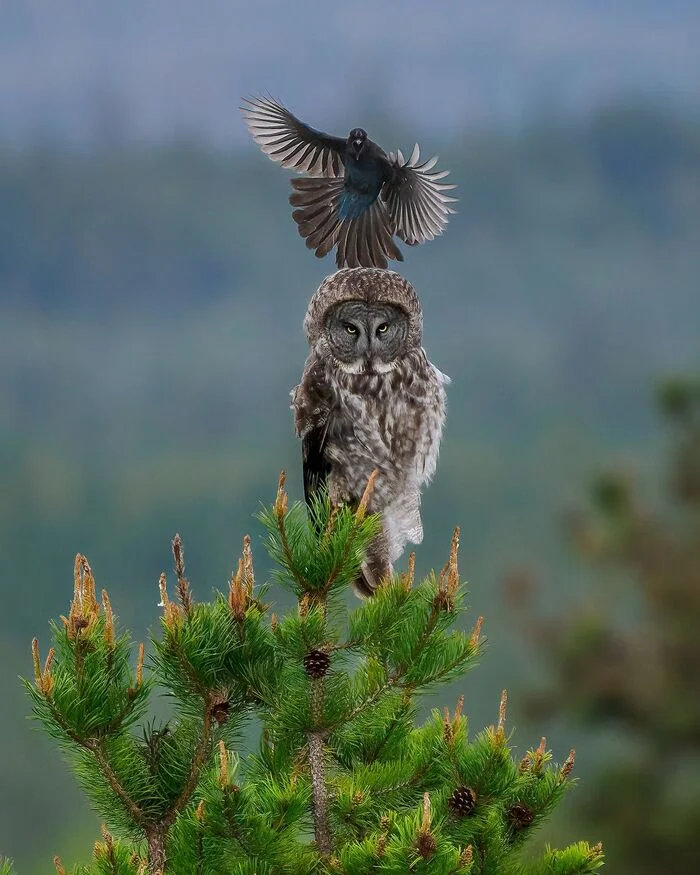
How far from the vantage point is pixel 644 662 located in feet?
22.2

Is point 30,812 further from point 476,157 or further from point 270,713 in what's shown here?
point 476,157

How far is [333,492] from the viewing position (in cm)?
270

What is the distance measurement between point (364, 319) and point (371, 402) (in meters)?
0.19

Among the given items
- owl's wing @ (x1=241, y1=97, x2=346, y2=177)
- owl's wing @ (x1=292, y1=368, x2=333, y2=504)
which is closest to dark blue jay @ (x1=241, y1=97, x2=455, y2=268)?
owl's wing @ (x1=241, y1=97, x2=346, y2=177)

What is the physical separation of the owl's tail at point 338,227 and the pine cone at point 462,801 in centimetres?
106

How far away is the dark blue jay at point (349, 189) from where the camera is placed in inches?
95.5

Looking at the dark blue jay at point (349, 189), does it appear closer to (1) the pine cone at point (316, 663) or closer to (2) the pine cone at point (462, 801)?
(1) the pine cone at point (316, 663)

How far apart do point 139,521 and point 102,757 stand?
77.8 ft

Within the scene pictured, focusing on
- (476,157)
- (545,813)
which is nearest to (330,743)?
(545,813)

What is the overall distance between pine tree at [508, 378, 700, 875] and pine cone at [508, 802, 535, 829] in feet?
14.9

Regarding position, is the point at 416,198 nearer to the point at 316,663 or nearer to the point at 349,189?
the point at 349,189

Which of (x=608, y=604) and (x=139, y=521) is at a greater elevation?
(x=139, y=521)

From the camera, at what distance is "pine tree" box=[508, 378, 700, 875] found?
6.64 metres

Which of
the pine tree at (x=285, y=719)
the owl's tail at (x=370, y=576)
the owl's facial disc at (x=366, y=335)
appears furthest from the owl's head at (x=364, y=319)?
the pine tree at (x=285, y=719)
